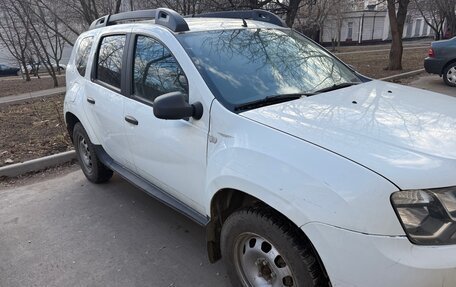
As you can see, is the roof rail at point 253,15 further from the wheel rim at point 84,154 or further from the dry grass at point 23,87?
the dry grass at point 23,87

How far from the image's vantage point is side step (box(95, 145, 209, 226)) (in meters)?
2.94

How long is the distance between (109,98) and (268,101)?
175cm

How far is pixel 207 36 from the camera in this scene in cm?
311

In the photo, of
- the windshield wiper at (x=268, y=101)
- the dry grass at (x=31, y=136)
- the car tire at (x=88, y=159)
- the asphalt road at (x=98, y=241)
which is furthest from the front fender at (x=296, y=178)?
the dry grass at (x=31, y=136)

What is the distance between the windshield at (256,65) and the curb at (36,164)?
340 cm

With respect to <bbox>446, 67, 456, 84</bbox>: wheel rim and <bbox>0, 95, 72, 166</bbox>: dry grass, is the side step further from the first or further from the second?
<bbox>446, 67, 456, 84</bbox>: wheel rim

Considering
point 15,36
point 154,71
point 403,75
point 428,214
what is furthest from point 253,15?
point 15,36

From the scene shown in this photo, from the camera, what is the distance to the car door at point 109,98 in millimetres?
3623

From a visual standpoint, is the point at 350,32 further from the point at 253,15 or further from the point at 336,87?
the point at 336,87

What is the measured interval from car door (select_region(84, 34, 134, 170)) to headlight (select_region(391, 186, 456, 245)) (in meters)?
2.48

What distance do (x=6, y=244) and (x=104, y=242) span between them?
91cm

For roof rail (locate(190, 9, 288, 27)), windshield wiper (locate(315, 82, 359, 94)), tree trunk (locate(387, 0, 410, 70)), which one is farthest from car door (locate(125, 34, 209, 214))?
tree trunk (locate(387, 0, 410, 70))

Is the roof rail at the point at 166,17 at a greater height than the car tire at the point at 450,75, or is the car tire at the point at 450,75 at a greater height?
the roof rail at the point at 166,17

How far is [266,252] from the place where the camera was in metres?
2.34
